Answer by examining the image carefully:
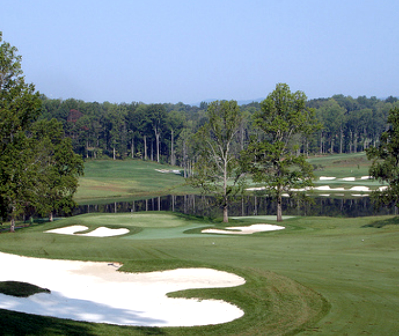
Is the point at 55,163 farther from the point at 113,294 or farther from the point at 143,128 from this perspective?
the point at 143,128

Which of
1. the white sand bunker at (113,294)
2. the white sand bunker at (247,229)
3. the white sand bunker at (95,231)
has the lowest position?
the white sand bunker at (95,231)

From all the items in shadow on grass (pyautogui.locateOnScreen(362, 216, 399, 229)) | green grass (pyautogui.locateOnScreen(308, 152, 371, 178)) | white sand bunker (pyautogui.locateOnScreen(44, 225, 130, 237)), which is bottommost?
white sand bunker (pyautogui.locateOnScreen(44, 225, 130, 237))

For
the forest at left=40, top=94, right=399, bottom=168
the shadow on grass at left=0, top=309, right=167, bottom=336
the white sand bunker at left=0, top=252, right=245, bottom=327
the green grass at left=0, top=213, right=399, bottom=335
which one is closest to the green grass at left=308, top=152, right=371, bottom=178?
the forest at left=40, top=94, right=399, bottom=168

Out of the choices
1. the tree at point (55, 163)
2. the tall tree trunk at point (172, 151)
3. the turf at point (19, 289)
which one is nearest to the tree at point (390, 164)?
the tree at point (55, 163)

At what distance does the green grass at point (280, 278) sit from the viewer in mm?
9773

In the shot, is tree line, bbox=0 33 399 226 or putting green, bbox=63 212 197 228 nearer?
tree line, bbox=0 33 399 226

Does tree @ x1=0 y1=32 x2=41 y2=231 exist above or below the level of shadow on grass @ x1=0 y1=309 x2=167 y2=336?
above

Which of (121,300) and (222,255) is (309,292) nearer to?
(121,300)

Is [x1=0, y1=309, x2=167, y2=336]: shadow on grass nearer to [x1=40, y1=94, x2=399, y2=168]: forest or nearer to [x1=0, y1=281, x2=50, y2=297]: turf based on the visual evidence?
[x1=0, y1=281, x2=50, y2=297]: turf

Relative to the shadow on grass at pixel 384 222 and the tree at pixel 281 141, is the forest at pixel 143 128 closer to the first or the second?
the tree at pixel 281 141

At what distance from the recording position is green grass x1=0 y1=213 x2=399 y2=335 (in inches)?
385

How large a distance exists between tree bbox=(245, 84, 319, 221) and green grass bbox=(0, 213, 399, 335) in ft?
34.5

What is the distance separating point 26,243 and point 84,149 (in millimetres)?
109177

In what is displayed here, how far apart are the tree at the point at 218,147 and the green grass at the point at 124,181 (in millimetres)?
35421
